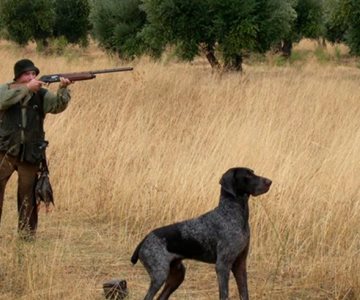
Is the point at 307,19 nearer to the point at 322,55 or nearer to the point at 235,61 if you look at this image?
the point at 322,55

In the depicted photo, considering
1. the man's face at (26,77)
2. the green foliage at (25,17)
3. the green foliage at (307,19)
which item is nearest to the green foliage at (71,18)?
the green foliage at (25,17)

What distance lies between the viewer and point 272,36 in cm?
2339

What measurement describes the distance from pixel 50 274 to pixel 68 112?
5.79m

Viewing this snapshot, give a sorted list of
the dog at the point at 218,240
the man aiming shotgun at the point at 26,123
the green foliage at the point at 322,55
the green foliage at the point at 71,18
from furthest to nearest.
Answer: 1. the green foliage at the point at 71,18
2. the green foliage at the point at 322,55
3. the man aiming shotgun at the point at 26,123
4. the dog at the point at 218,240

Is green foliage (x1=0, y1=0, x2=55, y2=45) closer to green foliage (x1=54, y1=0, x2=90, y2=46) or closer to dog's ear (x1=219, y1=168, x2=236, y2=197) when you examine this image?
green foliage (x1=54, y1=0, x2=90, y2=46)

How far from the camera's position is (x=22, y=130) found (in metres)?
6.39

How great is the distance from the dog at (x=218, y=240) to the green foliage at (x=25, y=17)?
116 ft

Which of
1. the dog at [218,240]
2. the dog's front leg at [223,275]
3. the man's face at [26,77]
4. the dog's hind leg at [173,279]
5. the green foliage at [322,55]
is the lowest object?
the green foliage at [322,55]

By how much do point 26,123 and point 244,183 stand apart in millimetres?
2592

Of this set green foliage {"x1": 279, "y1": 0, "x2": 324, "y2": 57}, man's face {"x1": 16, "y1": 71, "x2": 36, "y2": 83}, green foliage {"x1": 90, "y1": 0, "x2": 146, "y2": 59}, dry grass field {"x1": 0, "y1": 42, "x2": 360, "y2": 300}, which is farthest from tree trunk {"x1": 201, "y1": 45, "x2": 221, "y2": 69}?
man's face {"x1": 16, "y1": 71, "x2": 36, "y2": 83}

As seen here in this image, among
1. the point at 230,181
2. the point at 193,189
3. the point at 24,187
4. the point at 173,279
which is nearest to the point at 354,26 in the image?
the point at 193,189

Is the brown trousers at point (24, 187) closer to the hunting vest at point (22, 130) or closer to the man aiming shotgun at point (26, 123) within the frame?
the man aiming shotgun at point (26, 123)

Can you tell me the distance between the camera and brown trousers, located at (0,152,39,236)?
6.46m

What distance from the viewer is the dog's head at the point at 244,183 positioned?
4.67 metres
